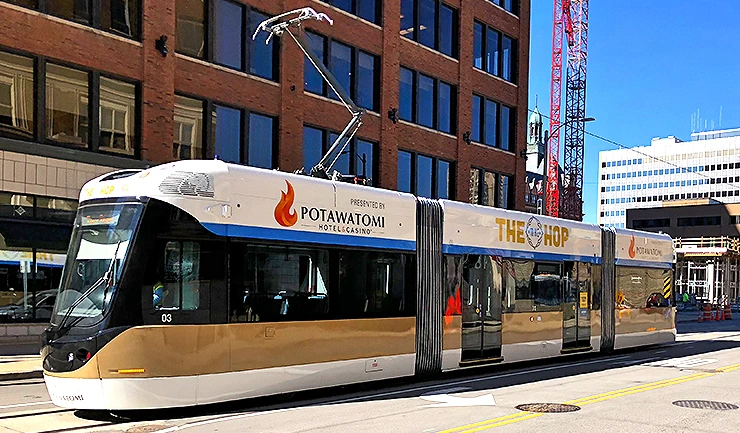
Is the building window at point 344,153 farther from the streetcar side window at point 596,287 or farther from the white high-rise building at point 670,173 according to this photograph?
the white high-rise building at point 670,173

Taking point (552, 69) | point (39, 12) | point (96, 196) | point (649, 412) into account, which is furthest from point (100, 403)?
point (552, 69)

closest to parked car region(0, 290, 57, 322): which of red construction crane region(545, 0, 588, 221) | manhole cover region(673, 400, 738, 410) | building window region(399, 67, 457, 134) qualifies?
manhole cover region(673, 400, 738, 410)

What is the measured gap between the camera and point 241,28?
83.4 feet

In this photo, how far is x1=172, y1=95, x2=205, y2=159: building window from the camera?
23625 millimetres

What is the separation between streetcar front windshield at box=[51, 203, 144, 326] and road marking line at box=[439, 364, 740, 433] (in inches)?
175

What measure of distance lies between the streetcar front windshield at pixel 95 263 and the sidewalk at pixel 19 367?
17.0 ft

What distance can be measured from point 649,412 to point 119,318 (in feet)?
24.0

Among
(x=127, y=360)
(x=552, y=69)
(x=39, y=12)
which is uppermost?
(x=552, y=69)

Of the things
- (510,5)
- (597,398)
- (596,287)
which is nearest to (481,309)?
(597,398)

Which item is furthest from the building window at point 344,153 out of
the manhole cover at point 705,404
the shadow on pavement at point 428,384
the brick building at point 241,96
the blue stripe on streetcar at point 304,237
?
the manhole cover at point 705,404

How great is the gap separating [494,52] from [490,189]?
6.40 m

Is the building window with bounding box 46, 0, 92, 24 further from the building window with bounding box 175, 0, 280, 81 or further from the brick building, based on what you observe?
the building window with bounding box 175, 0, 280, 81

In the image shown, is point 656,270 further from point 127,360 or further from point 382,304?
point 127,360

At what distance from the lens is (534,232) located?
17.2 meters
